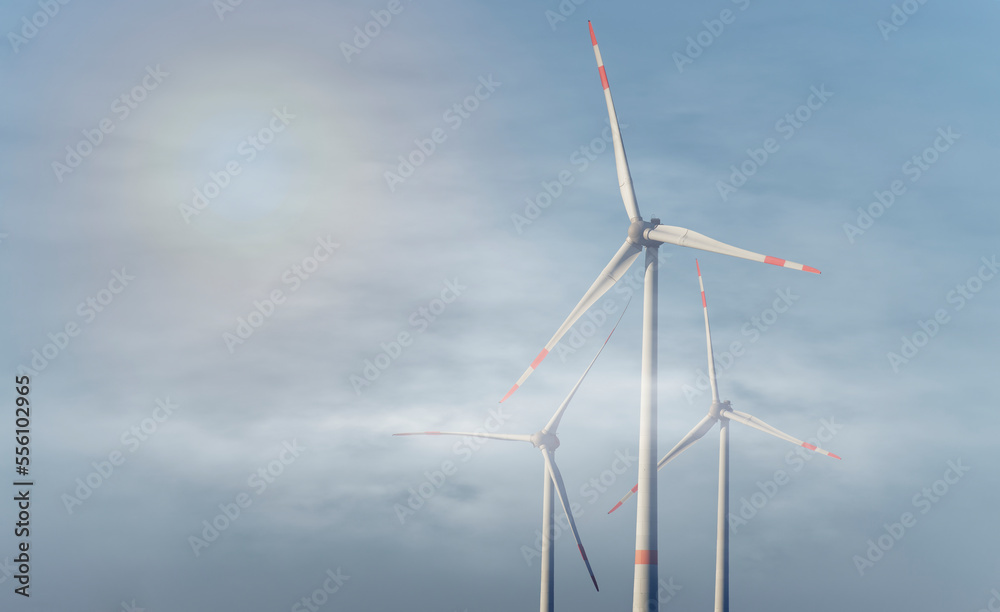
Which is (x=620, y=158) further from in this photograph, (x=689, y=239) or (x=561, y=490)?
(x=561, y=490)

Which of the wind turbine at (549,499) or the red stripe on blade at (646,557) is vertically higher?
the wind turbine at (549,499)

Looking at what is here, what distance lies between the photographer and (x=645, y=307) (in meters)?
54.2

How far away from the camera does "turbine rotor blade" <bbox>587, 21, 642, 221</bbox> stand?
59562 mm

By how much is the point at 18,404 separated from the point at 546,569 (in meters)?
41.3

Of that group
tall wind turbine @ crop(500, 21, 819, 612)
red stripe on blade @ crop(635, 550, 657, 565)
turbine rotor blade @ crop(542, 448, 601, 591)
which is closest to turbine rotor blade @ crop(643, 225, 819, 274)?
tall wind turbine @ crop(500, 21, 819, 612)

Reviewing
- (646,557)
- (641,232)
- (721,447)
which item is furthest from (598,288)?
(721,447)

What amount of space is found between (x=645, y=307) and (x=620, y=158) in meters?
12.1

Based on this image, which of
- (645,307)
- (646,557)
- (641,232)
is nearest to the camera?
(646,557)

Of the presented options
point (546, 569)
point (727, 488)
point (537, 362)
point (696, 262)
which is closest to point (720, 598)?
point (727, 488)

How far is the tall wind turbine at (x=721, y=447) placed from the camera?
83.1 metres

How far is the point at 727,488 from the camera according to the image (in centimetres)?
8438

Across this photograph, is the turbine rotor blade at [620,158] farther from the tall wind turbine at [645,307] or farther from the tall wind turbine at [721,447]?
the tall wind turbine at [721,447]

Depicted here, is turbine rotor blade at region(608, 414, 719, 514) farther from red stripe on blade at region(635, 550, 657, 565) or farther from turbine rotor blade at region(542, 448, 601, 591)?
red stripe on blade at region(635, 550, 657, 565)

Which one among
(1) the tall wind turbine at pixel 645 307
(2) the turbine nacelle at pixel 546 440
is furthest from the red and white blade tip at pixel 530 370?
(2) the turbine nacelle at pixel 546 440
